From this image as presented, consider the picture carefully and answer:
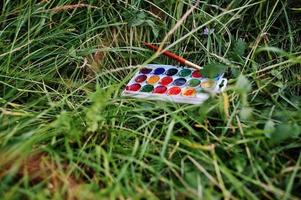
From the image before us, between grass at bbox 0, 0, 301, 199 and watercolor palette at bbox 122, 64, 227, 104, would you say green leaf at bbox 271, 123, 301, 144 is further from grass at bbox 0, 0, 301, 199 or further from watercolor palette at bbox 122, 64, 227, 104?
watercolor palette at bbox 122, 64, 227, 104

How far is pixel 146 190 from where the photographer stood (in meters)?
0.77

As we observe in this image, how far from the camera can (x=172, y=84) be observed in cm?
105

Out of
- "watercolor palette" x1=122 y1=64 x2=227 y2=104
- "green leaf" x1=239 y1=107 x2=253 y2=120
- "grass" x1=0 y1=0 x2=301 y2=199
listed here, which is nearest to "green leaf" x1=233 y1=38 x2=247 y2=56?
"grass" x1=0 y1=0 x2=301 y2=199

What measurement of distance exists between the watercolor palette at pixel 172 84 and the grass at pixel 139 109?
0.08 feet

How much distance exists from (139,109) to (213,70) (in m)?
0.19

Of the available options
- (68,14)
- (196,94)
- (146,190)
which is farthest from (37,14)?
(146,190)

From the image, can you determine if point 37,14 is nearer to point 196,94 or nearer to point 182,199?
point 196,94

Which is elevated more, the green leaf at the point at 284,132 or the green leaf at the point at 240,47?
the green leaf at the point at 284,132

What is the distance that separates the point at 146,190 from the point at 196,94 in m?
0.29

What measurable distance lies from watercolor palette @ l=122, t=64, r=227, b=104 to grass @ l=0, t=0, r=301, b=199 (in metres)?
0.02

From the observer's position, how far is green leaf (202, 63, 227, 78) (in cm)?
100

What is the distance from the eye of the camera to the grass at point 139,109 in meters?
0.79

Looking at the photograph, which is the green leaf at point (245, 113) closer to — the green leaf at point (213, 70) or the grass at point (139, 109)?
the grass at point (139, 109)

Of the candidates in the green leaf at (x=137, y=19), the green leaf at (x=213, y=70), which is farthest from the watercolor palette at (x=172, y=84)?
the green leaf at (x=137, y=19)
